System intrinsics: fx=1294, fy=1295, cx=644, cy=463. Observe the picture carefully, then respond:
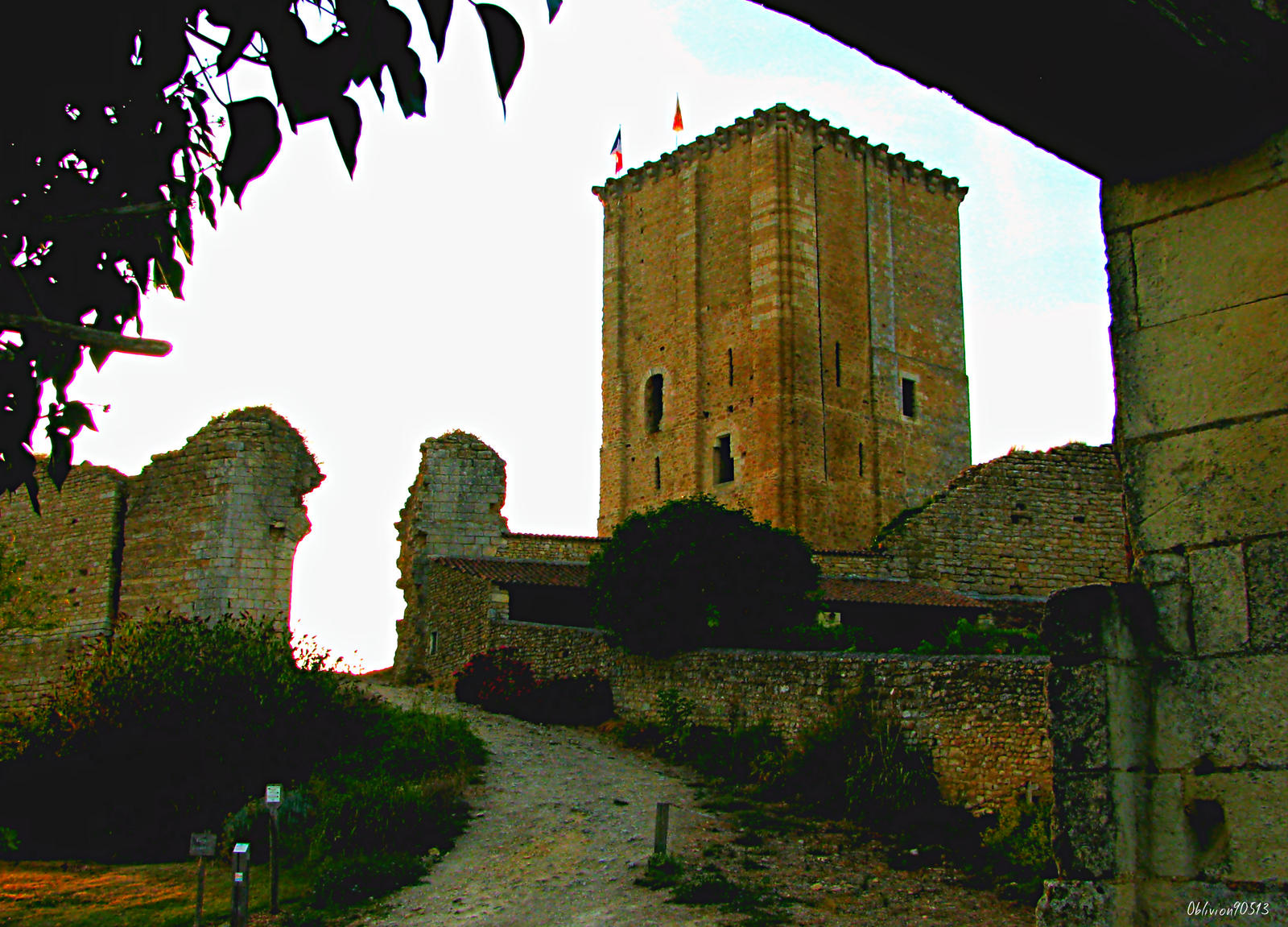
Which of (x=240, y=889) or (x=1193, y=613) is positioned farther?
(x=240, y=889)

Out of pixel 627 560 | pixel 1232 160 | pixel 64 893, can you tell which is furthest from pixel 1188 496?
pixel 627 560

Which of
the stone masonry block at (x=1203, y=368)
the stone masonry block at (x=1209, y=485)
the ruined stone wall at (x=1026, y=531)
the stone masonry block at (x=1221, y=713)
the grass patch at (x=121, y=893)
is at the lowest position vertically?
the grass patch at (x=121, y=893)

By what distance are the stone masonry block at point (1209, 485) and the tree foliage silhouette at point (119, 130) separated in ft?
7.69

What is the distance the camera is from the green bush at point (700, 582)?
60.3ft

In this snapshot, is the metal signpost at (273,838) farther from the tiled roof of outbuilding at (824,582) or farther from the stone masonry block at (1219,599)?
the tiled roof of outbuilding at (824,582)

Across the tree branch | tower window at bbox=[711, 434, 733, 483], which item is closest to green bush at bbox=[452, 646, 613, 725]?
tower window at bbox=[711, 434, 733, 483]

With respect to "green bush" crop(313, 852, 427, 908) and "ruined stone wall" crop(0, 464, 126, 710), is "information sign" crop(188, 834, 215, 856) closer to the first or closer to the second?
"green bush" crop(313, 852, 427, 908)

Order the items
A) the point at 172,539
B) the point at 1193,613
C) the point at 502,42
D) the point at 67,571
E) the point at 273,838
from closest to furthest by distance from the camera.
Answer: the point at 502,42 → the point at 1193,613 → the point at 273,838 → the point at 172,539 → the point at 67,571

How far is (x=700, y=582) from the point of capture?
18656 mm

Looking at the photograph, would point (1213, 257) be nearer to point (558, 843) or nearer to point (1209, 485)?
point (1209, 485)

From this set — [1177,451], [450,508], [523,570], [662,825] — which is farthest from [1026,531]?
[1177,451]

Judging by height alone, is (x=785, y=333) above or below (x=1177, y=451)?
above

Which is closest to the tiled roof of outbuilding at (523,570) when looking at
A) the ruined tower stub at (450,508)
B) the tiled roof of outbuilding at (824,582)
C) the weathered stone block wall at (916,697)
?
the tiled roof of outbuilding at (824,582)

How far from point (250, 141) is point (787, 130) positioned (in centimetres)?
3548
